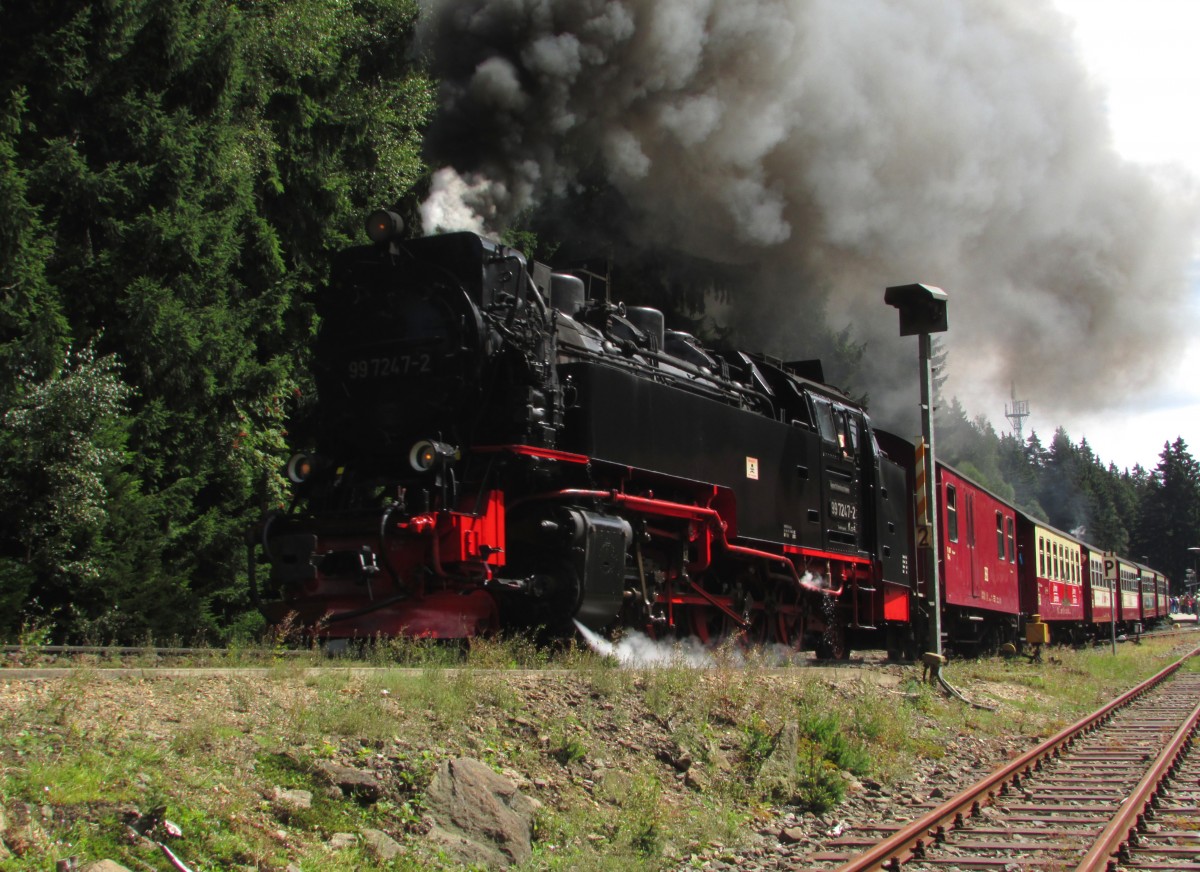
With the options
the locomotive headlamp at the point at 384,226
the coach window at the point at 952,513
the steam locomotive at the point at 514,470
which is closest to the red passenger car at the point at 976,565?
the coach window at the point at 952,513

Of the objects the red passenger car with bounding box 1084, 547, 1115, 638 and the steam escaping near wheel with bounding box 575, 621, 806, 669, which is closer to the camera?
the steam escaping near wheel with bounding box 575, 621, 806, 669

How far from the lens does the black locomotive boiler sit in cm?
779

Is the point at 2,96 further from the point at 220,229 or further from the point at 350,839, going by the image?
the point at 350,839

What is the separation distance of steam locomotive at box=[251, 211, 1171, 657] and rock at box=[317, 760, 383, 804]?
9.71 feet

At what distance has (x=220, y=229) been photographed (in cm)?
1171

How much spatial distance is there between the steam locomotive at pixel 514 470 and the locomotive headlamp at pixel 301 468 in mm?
15

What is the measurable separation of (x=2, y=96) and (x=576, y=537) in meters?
6.93

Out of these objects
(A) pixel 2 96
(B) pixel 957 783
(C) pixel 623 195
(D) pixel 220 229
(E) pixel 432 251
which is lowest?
(B) pixel 957 783

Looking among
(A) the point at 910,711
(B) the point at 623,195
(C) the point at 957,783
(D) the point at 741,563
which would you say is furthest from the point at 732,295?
(C) the point at 957,783

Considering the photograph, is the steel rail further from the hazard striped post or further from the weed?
the hazard striped post

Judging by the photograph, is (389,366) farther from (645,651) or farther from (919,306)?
(919,306)

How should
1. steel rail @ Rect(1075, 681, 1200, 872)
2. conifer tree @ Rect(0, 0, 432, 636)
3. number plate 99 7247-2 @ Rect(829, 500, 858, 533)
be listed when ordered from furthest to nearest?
number plate 99 7247-2 @ Rect(829, 500, 858, 533) < conifer tree @ Rect(0, 0, 432, 636) < steel rail @ Rect(1075, 681, 1200, 872)

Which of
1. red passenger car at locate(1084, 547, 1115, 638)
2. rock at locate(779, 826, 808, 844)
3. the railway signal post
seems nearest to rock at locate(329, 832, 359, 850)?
rock at locate(779, 826, 808, 844)

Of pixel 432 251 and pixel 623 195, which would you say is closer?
pixel 432 251
